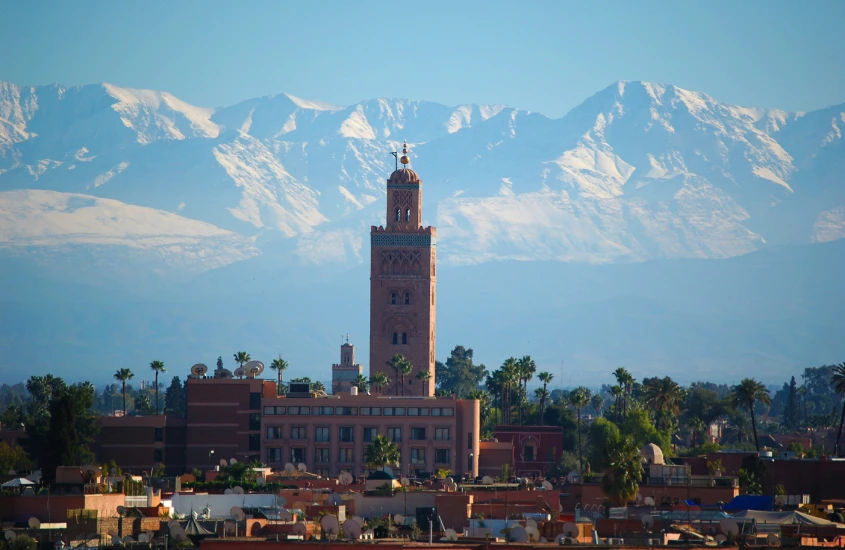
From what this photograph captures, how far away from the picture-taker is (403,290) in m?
175

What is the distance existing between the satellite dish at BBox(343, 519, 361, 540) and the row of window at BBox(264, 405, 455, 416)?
280ft

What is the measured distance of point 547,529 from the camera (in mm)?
Result: 72000

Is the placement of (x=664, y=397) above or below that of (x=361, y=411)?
above

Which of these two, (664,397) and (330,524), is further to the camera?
(664,397)

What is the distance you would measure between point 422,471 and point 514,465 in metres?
11.2

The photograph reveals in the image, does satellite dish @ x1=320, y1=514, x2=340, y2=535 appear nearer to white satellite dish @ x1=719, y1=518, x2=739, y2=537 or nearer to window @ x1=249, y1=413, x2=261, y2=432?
white satellite dish @ x1=719, y1=518, x2=739, y2=537

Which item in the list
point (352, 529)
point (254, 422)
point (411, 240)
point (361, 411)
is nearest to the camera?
point (352, 529)

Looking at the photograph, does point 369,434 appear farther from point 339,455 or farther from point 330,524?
point 330,524

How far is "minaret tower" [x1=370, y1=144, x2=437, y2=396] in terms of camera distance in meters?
174

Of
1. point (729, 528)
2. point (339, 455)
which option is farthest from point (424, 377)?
point (729, 528)

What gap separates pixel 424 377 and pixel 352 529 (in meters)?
107

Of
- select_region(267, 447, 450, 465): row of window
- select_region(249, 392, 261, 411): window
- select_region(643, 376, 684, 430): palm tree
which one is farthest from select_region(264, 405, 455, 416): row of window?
select_region(643, 376, 684, 430): palm tree

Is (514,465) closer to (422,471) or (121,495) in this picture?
(422,471)

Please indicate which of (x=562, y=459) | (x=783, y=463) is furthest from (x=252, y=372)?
(x=783, y=463)
